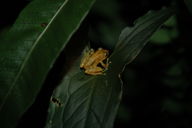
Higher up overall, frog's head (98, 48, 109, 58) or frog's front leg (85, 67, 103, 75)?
frog's front leg (85, 67, 103, 75)

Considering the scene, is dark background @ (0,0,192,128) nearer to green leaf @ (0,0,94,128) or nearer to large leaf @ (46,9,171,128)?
large leaf @ (46,9,171,128)

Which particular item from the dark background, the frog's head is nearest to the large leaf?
the frog's head

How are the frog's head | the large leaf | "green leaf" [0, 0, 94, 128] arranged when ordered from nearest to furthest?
1. "green leaf" [0, 0, 94, 128]
2. the large leaf
3. the frog's head

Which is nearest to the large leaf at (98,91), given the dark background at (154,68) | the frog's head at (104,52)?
the frog's head at (104,52)

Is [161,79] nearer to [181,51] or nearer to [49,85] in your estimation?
[181,51]

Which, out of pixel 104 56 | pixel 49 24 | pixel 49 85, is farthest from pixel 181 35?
pixel 49 24
